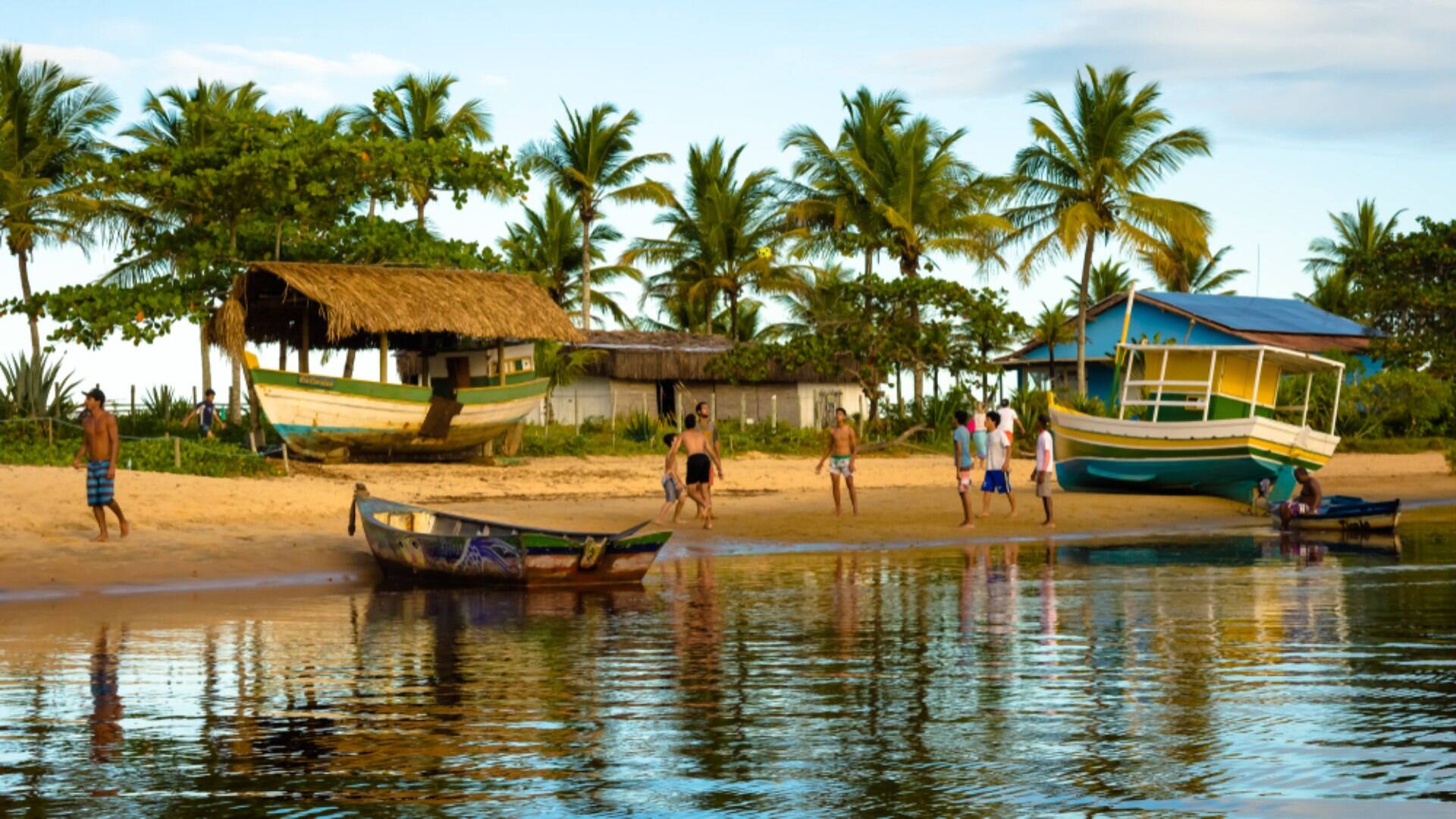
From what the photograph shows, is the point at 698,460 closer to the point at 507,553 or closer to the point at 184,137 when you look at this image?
the point at 507,553

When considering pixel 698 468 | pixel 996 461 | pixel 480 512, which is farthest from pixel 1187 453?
pixel 480 512

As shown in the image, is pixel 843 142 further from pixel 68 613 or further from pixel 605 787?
pixel 605 787

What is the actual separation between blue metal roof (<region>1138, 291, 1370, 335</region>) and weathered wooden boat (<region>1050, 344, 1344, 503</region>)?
20133 millimetres

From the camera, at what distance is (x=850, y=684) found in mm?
9789

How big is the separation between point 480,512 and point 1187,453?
453 inches

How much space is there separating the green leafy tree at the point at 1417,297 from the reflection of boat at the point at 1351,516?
796 inches

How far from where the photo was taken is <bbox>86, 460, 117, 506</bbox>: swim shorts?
1647cm

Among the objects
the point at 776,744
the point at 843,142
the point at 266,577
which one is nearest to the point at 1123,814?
the point at 776,744

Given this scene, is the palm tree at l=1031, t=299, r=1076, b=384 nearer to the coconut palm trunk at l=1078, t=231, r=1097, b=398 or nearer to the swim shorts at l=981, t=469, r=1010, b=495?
the coconut palm trunk at l=1078, t=231, r=1097, b=398

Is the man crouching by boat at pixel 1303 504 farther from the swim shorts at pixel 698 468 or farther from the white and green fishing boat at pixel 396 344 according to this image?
the white and green fishing boat at pixel 396 344

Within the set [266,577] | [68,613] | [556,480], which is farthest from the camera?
[556,480]

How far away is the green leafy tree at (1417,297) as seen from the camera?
40.4m

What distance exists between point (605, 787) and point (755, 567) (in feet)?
34.2

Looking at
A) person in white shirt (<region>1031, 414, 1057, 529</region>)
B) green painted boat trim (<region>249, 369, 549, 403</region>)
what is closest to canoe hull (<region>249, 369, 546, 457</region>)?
green painted boat trim (<region>249, 369, 549, 403</region>)
